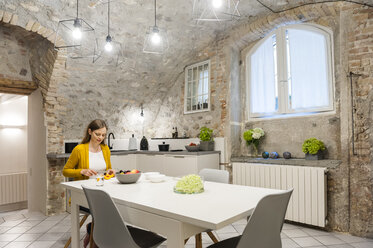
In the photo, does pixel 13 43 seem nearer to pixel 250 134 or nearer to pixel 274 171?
pixel 250 134

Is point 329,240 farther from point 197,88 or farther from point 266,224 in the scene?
point 197,88

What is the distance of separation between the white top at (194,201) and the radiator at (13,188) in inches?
161

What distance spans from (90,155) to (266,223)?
2.19 m

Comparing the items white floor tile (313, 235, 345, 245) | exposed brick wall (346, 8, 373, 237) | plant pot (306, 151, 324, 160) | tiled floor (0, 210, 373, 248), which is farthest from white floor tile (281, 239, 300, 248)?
plant pot (306, 151, 324, 160)

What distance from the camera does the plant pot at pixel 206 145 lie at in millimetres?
4633

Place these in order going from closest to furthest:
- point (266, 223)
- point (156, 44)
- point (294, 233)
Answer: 1. point (266, 223)
2. point (294, 233)
3. point (156, 44)

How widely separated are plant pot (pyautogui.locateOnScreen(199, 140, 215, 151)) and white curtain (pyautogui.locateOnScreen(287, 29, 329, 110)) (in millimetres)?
1420

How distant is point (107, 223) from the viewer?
5.89 ft

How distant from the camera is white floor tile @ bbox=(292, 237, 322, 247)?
3170mm

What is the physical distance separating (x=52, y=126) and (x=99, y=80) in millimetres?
1090

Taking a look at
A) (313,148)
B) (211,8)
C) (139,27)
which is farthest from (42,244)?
(211,8)

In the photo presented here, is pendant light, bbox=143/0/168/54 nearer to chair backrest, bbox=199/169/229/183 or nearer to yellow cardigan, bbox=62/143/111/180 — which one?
yellow cardigan, bbox=62/143/111/180

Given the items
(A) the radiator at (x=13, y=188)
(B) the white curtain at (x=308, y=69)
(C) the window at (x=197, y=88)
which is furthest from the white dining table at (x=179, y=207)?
(A) the radiator at (x=13, y=188)

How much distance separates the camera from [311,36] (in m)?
4.00
